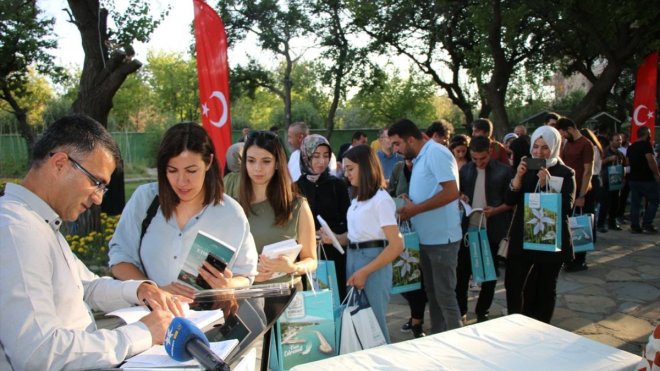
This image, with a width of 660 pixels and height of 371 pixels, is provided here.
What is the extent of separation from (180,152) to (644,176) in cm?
889

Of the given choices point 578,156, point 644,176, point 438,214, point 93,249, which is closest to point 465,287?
point 438,214

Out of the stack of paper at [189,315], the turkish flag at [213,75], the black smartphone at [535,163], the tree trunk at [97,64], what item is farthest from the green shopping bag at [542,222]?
the tree trunk at [97,64]

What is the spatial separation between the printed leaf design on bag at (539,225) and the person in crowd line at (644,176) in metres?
6.06

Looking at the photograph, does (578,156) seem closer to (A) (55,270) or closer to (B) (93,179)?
(B) (93,179)

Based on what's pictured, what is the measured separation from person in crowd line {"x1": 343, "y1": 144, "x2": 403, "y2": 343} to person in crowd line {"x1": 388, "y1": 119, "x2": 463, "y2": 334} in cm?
62

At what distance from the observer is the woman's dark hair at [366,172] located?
3467 millimetres

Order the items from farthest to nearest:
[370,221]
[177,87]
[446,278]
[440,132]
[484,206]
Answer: [177,87] → [440,132] → [484,206] → [446,278] → [370,221]

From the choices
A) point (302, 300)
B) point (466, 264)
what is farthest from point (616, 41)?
point (302, 300)

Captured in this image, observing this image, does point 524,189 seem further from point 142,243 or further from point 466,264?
point 142,243

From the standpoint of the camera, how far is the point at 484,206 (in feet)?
16.3

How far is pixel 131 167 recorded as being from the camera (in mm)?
26594

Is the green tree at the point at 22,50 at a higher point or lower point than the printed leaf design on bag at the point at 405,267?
higher

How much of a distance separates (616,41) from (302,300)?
14803 millimetres

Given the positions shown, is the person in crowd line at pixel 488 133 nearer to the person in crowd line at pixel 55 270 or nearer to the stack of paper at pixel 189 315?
the stack of paper at pixel 189 315
